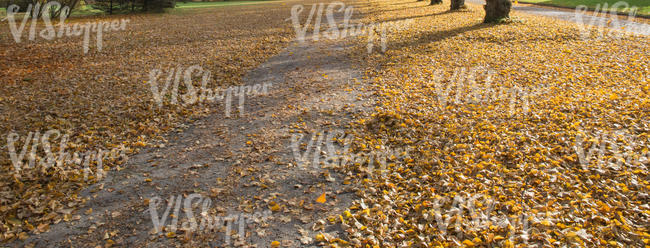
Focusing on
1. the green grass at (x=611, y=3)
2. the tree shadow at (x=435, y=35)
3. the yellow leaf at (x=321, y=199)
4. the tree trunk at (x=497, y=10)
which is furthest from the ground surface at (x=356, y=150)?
the green grass at (x=611, y=3)

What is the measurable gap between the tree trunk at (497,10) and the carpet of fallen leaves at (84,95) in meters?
9.43

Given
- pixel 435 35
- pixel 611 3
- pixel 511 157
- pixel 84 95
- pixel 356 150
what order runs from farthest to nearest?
pixel 611 3 → pixel 435 35 → pixel 84 95 → pixel 356 150 → pixel 511 157

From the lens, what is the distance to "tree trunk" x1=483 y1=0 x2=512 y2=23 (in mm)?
16375

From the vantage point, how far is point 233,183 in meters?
5.12

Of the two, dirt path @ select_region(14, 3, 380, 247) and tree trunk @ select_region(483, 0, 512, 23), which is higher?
tree trunk @ select_region(483, 0, 512, 23)

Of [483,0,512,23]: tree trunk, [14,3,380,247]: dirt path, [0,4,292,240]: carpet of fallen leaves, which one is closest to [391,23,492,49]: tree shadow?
[483,0,512,23]: tree trunk

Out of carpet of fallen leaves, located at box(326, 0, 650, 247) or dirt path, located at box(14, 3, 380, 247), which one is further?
dirt path, located at box(14, 3, 380, 247)

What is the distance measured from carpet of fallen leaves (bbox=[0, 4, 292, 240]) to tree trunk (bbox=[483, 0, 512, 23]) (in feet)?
30.9

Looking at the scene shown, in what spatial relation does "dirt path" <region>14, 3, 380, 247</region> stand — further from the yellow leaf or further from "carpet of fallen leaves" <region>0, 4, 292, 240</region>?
"carpet of fallen leaves" <region>0, 4, 292, 240</region>

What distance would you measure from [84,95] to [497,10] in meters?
16.4

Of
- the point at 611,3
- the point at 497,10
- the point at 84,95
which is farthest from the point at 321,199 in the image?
the point at 611,3

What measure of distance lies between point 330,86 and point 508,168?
4.80 metres

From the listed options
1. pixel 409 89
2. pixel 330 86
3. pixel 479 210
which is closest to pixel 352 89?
pixel 330 86

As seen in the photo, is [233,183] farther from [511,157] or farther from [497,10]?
[497,10]
